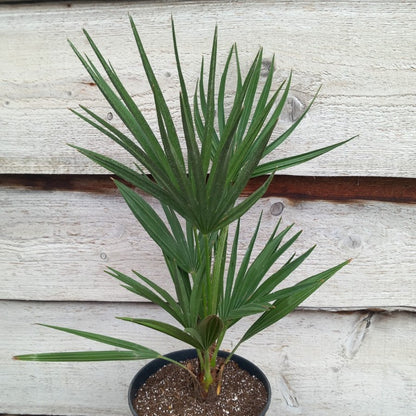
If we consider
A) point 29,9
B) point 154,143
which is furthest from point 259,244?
point 29,9

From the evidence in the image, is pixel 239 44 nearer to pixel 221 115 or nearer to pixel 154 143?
pixel 221 115

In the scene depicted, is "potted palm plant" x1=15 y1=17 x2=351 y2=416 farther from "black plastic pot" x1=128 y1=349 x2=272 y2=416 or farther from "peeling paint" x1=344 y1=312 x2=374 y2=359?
"peeling paint" x1=344 y1=312 x2=374 y2=359

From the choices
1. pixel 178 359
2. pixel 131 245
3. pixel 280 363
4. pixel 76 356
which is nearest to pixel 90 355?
pixel 76 356

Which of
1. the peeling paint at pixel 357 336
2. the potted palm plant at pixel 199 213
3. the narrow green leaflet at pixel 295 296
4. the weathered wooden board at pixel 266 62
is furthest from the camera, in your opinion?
the peeling paint at pixel 357 336

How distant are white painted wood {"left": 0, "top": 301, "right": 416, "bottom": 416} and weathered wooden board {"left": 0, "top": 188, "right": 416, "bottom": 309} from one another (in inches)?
1.9

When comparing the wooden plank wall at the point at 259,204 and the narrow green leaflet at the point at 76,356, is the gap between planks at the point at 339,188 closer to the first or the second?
the wooden plank wall at the point at 259,204

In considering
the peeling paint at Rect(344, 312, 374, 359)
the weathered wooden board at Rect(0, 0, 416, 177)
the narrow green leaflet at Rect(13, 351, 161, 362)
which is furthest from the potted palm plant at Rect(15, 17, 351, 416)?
the peeling paint at Rect(344, 312, 374, 359)

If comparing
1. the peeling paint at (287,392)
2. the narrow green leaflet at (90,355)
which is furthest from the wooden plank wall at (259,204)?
the narrow green leaflet at (90,355)

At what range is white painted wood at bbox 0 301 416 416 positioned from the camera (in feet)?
3.26

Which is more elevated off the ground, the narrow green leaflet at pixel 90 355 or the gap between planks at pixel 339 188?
the gap between planks at pixel 339 188

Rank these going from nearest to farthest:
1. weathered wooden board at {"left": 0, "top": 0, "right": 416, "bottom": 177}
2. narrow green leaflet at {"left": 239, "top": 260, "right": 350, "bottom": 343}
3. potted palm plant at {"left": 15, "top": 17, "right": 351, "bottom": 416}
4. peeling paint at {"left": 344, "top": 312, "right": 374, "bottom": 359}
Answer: potted palm plant at {"left": 15, "top": 17, "right": 351, "bottom": 416} < narrow green leaflet at {"left": 239, "top": 260, "right": 350, "bottom": 343} < weathered wooden board at {"left": 0, "top": 0, "right": 416, "bottom": 177} < peeling paint at {"left": 344, "top": 312, "right": 374, "bottom": 359}

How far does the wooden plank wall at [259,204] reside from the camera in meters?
0.87

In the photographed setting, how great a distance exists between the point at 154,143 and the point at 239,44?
39 cm

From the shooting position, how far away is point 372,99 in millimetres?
876
